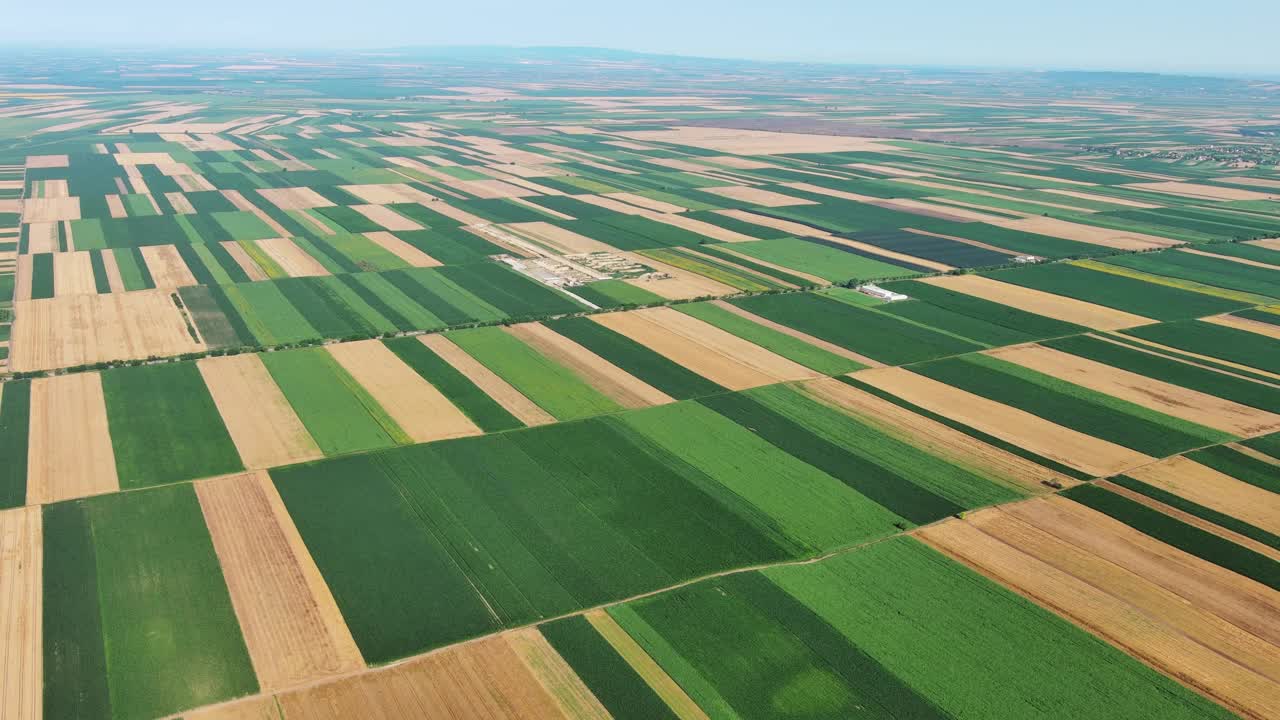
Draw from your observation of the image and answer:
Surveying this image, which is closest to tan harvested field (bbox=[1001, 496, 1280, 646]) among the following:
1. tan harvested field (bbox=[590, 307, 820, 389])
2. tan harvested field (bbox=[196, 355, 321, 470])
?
tan harvested field (bbox=[590, 307, 820, 389])

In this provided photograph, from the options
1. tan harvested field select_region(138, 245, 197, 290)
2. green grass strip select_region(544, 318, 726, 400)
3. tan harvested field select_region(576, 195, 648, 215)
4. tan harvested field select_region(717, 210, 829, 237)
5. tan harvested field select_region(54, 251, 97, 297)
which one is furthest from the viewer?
tan harvested field select_region(576, 195, 648, 215)

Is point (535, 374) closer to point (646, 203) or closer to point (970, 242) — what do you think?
point (970, 242)

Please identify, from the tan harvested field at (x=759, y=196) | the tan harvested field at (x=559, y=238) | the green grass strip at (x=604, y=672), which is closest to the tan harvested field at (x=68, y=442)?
the green grass strip at (x=604, y=672)

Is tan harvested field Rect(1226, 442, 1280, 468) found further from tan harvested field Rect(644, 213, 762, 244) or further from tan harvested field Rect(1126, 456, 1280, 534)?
tan harvested field Rect(644, 213, 762, 244)

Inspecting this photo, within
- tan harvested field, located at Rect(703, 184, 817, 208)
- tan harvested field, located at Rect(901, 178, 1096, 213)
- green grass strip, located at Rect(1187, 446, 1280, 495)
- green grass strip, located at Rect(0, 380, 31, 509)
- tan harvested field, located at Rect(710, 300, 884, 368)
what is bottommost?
green grass strip, located at Rect(0, 380, 31, 509)

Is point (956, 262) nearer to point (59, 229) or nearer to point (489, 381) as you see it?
point (489, 381)

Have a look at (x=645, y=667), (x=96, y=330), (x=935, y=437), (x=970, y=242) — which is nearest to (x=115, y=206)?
(x=96, y=330)

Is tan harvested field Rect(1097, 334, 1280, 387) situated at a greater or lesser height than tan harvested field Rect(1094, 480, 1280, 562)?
greater

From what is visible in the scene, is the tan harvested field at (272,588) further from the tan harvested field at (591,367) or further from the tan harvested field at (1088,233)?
the tan harvested field at (1088,233)
